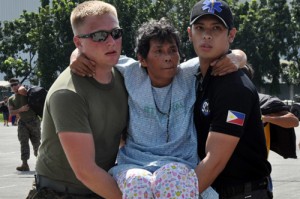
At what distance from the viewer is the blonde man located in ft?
11.9

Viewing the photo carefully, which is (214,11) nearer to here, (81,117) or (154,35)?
(154,35)

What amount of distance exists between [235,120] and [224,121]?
2.1 inches

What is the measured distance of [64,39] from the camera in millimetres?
55938

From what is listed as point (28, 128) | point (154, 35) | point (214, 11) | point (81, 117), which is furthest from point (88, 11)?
point (28, 128)

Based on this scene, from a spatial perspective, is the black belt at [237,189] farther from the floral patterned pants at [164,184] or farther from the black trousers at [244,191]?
the floral patterned pants at [164,184]

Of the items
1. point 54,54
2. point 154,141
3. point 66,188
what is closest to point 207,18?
point 154,141

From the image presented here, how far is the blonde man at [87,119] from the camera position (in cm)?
363

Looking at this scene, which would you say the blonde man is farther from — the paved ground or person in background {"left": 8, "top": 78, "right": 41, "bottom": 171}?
person in background {"left": 8, "top": 78, "right": 41, "bottom": 171}

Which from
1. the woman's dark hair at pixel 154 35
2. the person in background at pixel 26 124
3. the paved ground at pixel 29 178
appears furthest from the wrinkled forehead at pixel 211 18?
the person in background at pixel 26 124

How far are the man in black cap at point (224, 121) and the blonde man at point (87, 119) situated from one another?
425 millimetres

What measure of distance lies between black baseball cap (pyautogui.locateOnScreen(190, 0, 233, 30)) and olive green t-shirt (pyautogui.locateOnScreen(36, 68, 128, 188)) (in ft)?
1.79

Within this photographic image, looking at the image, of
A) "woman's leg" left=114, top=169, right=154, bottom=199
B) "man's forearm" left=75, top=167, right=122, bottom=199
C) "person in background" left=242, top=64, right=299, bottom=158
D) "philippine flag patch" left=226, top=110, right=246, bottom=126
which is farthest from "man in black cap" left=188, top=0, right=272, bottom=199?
"person in background" left=242, top=64, right=299, bottom=158

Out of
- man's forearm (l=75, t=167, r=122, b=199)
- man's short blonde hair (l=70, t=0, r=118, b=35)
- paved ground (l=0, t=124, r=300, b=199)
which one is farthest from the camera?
paved ground (l=0, t=124, r=300, b=199)

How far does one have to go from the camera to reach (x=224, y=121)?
3.66 metres
